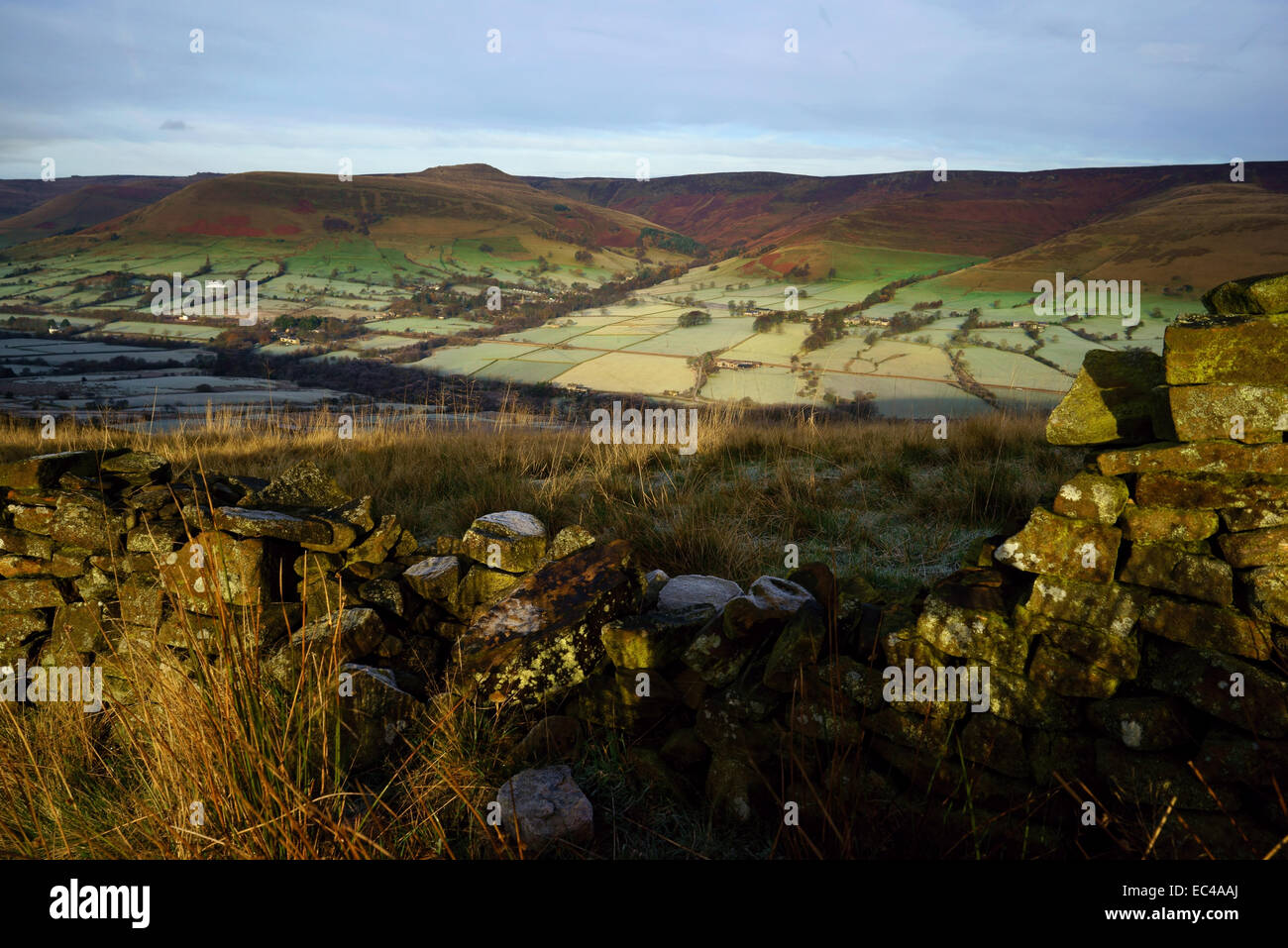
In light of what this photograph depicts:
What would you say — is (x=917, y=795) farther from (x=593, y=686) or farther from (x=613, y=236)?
(x=613, y=236)

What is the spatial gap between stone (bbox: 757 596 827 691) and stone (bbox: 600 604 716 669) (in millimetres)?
450

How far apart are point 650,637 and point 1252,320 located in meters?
2.39

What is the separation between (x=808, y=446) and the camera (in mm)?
7492

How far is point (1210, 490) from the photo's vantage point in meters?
2.07

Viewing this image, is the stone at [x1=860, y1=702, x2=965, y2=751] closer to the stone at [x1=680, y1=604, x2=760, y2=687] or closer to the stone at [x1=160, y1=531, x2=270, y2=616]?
the stone at [x1=680, y1=604, x2=760, y2=687]

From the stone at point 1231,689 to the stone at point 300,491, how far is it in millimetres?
3892

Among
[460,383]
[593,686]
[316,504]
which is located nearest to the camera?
[593,686]

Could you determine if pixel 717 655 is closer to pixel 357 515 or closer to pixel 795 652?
pixel 795 652

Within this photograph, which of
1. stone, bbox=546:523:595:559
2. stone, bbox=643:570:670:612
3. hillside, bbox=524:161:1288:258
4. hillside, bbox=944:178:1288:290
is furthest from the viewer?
hillside, bbox=524:161:1288:258

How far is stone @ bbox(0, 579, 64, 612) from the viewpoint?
12.7 feet

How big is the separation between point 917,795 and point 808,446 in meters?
5.60

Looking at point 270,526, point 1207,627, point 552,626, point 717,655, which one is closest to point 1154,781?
point 1207,627

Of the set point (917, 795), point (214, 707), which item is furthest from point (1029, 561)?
point (214, 707)

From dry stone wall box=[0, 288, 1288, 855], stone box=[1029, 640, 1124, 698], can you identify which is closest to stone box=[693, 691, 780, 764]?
dry stone wall box=[0, 288, 1288, 855]
